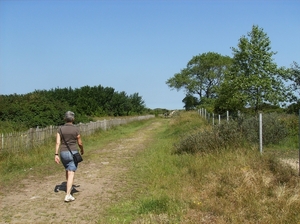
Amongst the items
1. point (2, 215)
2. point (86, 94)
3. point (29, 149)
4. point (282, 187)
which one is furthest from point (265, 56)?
point (86, 94)

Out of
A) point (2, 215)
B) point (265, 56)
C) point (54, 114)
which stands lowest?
point (2, 215)

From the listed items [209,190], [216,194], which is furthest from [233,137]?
[216,194]

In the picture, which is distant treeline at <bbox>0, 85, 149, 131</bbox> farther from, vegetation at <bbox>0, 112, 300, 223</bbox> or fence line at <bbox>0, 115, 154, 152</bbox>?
vegetation at <bbox>0, 112, 300, 223</bbox>

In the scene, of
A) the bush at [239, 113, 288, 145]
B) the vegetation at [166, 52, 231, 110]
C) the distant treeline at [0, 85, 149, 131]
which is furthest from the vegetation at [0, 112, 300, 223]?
the vegetation at [166, 52, 231, 110]

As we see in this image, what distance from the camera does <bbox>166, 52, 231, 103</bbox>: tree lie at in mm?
60469

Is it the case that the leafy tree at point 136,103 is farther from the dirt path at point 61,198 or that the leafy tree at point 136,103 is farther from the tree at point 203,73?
the dirt path at point 61,198

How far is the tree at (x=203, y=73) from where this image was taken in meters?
60.5

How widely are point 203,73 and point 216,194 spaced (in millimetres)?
57821

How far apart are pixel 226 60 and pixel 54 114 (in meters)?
44.4

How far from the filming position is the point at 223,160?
772cm

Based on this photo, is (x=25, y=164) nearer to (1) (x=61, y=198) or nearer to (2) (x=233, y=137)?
(1) (x=61, y=198)

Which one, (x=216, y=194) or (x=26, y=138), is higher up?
(x=26, y=138)

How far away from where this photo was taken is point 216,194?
5668 millimetres

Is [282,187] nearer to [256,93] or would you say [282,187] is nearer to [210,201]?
[210,201]
